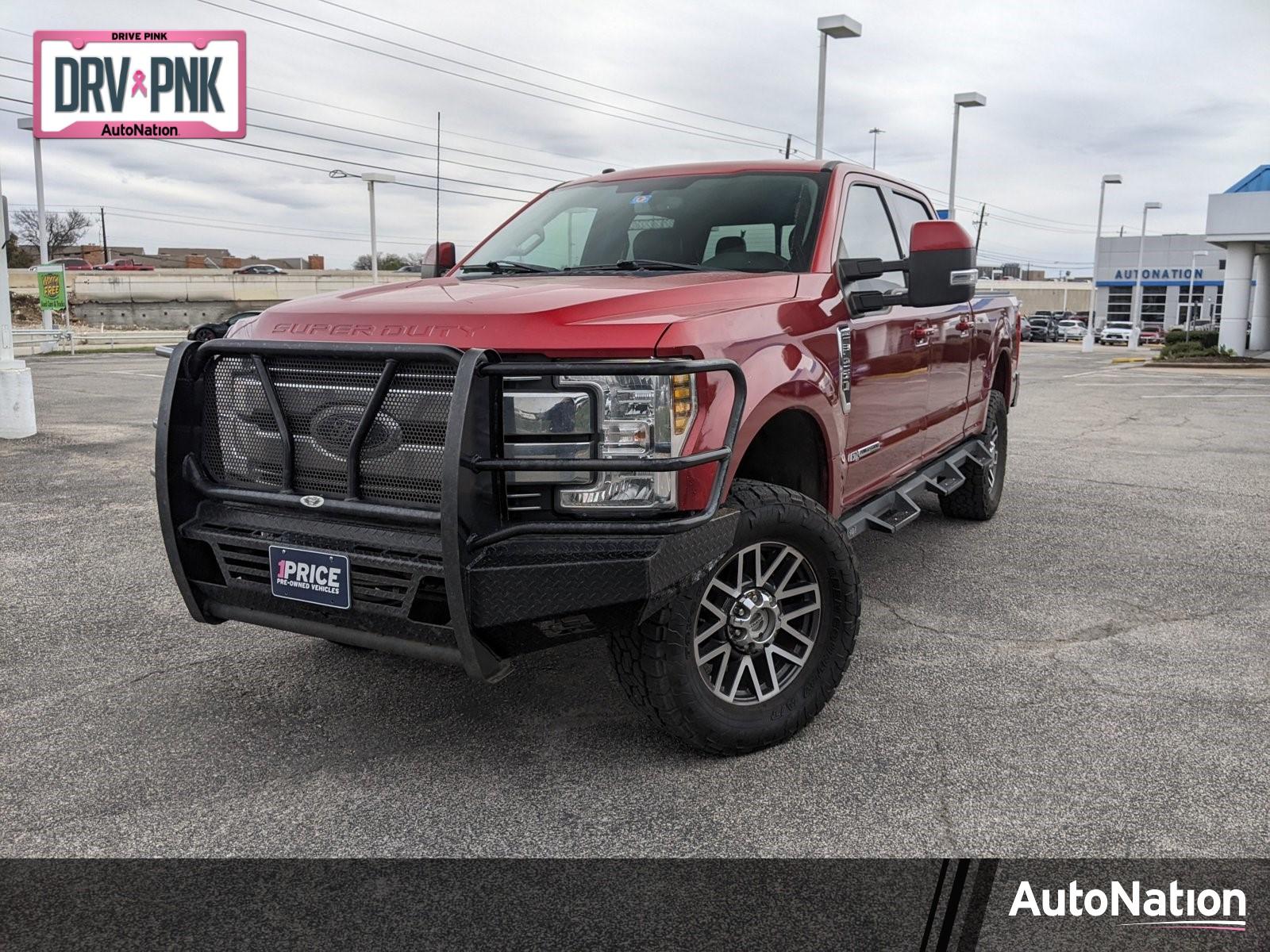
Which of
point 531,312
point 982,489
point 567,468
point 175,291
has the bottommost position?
point 982,489

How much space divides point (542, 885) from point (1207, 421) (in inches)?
524

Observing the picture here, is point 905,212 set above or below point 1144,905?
above

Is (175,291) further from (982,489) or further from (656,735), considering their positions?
(656,735)

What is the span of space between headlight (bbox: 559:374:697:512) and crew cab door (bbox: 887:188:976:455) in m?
2.55

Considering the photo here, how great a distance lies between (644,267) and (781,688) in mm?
1760

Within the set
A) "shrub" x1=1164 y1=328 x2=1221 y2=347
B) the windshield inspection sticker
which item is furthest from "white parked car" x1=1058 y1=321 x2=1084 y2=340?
the windshield inspection sticker

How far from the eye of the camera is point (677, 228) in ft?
14.9

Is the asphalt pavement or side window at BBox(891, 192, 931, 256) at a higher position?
side window at BBox(891, 192, 931, 256)

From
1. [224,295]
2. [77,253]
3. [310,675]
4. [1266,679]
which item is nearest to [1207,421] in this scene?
[1266,679]

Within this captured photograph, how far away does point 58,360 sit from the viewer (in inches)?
1000

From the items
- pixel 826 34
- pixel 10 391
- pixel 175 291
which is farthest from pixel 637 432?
pixel 175 291

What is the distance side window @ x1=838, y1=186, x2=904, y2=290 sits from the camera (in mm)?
4582

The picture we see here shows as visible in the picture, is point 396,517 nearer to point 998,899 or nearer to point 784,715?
point 784,715

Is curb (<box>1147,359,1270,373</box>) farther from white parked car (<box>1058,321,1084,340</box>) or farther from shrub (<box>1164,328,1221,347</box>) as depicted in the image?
white parked car (<box>1058,321,1084,340</box>)
